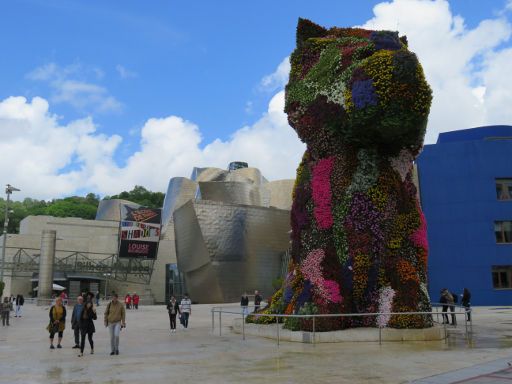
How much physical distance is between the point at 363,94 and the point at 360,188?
2.55 metres

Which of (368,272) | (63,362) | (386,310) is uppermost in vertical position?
(368,272)

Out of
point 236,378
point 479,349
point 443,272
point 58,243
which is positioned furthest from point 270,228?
point 236,378

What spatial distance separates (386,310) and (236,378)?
6.22 m

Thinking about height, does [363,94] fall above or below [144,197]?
below

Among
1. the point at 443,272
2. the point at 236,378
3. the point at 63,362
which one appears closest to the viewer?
the point at 236,378

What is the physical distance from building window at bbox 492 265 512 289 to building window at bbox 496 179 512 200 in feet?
15.8

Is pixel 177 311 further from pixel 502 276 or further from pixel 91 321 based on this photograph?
pixel 502 276

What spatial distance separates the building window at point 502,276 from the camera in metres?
34.4

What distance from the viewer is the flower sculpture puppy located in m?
12.8

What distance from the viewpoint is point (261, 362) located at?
983 cm

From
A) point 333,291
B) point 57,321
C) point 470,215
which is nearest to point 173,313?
point 57,321

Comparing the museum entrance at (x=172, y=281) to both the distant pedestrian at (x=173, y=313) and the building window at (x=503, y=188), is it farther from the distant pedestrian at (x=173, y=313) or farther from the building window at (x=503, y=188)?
the distant pedestrian at (x=173, y=313)

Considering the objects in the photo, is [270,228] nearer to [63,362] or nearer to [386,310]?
[386,310]

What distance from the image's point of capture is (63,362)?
1038 centimetres
